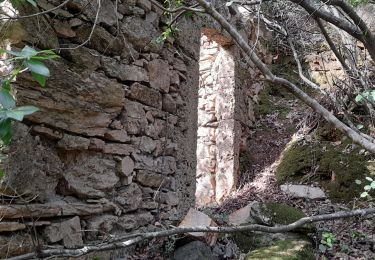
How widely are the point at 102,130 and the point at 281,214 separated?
182 cm

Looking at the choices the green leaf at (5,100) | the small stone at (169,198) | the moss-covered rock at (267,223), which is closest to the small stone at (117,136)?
the small stone at (169,198)

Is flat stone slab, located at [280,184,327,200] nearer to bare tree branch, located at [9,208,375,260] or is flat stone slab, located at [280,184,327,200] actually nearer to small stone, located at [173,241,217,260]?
small stone, located at [173,241,217,260]

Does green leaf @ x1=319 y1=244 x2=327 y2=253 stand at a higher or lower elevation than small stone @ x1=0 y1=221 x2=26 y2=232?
lower

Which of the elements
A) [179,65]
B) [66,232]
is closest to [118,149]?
[66,232]

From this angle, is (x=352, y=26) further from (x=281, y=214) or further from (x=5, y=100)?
(x=281, y=214)

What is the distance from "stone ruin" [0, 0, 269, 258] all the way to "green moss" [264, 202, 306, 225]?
0.74 metres

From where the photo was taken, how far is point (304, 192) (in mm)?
4145

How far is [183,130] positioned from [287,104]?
123 inches

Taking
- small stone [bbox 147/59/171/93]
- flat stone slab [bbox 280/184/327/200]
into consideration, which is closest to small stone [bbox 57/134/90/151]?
small stone [bbox 147/59/171/93]

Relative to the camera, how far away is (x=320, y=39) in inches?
240

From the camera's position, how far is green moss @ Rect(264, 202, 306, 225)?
330cm

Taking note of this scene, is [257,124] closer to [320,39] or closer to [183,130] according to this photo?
[320,39]

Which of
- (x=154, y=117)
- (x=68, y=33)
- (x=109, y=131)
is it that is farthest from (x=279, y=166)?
(x=68, y=33)

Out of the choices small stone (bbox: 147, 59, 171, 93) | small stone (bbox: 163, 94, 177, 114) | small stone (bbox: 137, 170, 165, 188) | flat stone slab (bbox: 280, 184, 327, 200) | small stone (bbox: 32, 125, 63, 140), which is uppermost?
small stone (bbox: 147, 59, 171, 93)
